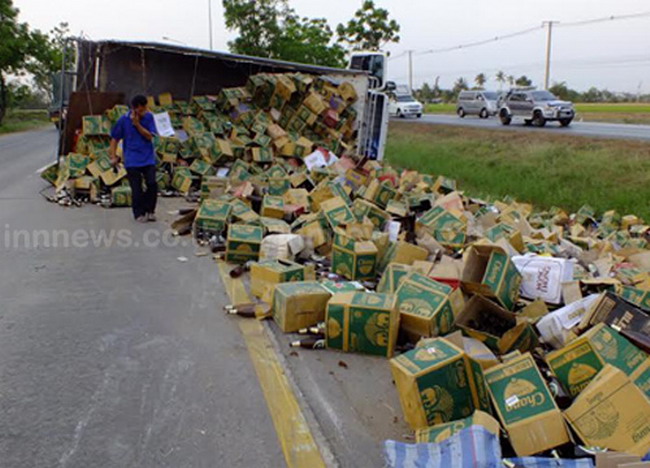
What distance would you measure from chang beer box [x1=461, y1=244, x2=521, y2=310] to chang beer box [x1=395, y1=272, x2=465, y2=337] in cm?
21

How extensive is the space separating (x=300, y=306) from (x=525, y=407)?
5.82 feet

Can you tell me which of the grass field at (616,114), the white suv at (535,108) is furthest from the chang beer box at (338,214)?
the grass field at (616,114)

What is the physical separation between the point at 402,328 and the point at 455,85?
9127 centimetres

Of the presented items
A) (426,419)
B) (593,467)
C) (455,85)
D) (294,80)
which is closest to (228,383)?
(426,419)

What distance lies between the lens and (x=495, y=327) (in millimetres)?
3967

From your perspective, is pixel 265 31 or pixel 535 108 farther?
pixel 265 31

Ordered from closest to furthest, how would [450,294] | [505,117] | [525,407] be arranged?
[525,407], [450,294], [505,117]

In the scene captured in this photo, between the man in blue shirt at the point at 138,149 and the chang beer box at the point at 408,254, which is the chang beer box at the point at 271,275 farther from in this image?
the man in blue shirt at the point at 138,149

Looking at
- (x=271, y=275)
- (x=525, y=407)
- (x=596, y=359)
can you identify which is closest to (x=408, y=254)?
(x=271, y=275)

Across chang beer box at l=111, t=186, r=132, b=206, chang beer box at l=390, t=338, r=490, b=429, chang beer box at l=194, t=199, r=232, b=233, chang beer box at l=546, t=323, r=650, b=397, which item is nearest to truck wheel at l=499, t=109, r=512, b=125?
chang beer box at l=111, t=186, r=132, b=206

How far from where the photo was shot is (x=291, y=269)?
4.74 meters

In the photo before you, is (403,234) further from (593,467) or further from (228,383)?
(593,467)

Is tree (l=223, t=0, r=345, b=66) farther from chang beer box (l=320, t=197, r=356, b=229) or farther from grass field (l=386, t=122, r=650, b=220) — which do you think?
chang beer box (l=320, t=197, r=356, b=229)

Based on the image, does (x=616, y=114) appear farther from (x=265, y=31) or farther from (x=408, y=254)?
(x=408, y=254)
